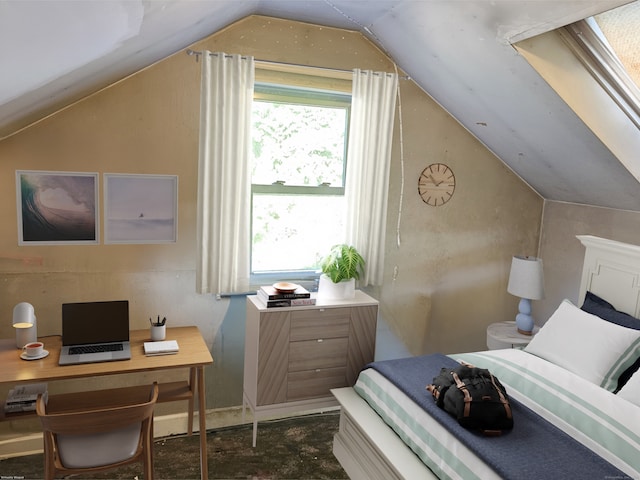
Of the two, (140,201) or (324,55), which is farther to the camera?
(324,55)

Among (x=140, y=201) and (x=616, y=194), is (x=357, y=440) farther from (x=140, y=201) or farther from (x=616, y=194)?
(x=616, y=194)

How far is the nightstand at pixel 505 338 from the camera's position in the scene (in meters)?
3.69

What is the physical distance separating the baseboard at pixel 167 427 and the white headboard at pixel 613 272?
8.40 feet

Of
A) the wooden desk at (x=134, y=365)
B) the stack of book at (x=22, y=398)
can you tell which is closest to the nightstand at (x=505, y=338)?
the wooden desk at (x=134, y=365)

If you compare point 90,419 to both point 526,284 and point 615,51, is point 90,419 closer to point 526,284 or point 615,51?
point 526,284

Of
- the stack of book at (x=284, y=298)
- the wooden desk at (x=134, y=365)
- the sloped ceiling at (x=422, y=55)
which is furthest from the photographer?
the stack of book at (x=284, y=298)

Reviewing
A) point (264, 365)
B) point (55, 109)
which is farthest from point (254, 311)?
point (55, 109)

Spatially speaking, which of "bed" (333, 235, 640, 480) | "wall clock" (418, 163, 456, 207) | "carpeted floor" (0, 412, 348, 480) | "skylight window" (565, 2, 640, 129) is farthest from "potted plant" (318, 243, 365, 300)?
"skylight window" (565, 2, 640, 129)

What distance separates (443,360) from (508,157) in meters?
1.78

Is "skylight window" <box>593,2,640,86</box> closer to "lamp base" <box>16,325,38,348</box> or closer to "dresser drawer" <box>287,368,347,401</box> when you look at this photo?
"dresser drawer" <box>287,368,347,401</box>

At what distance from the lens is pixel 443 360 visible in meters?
3.07

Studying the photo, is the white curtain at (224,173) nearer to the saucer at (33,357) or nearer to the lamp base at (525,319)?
the saucer at (33,357)

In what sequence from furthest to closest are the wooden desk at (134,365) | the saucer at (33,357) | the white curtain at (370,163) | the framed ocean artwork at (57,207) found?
the white curtain at (370,163) < the framed ocean artwork at (57,207) < the saucer at (33,357) < the wooden desk at (134,365)

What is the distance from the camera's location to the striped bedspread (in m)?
2.10
